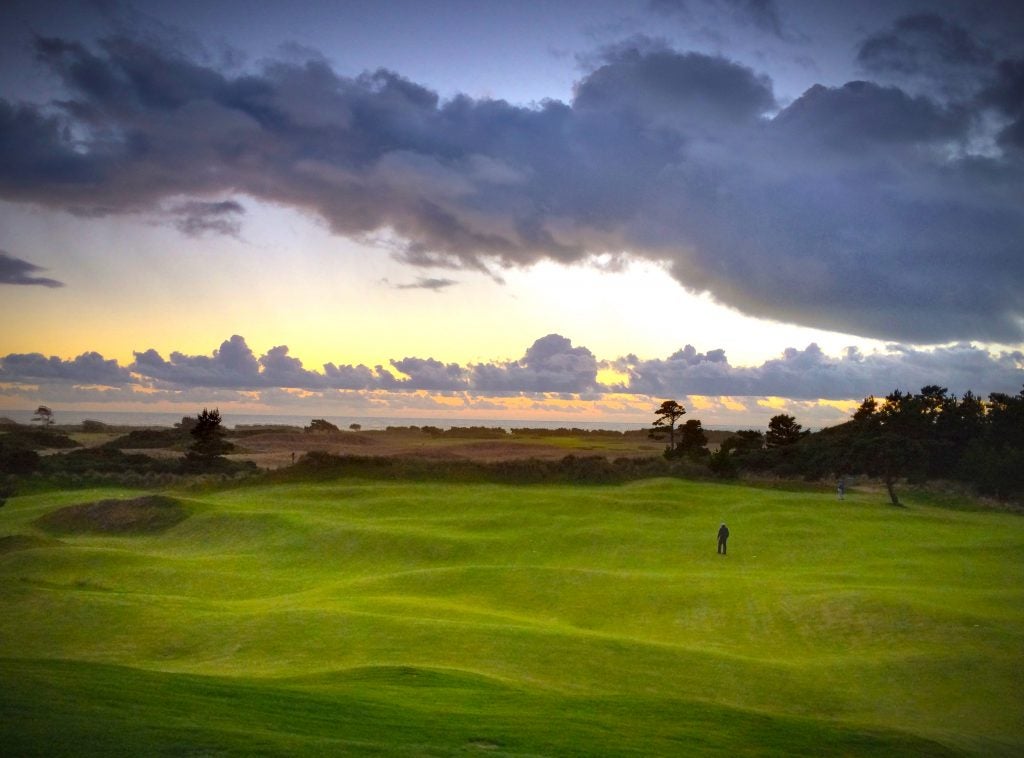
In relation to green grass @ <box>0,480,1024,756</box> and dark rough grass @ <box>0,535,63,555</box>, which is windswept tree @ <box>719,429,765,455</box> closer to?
green grass @ <box>0,480,1024,756</box>

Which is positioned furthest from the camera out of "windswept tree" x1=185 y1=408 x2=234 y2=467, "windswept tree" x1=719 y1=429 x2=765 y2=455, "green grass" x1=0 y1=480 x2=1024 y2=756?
"windswept tree" x1=719 y1=429 x2=765 y2=455

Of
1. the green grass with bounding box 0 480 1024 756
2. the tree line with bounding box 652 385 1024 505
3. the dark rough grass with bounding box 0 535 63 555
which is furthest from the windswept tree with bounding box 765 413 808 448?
the dark rough grass with bounding box 0 535 63 555

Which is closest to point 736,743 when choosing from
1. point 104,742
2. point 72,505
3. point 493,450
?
point 104,742

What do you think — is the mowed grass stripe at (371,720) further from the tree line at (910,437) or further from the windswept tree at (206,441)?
the windswept tree at (206,441)

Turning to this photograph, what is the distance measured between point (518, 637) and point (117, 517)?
136 ft

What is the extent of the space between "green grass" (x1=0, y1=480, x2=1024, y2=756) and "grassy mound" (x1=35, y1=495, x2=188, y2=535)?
1372 millimetres

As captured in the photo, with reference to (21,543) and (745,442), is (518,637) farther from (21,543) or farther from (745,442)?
(745,442)

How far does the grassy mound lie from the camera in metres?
51.2

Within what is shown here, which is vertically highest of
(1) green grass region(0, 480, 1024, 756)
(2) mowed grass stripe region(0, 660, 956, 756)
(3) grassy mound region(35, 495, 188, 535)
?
(2) mowed grass stripe region(0, 660, 956, 756)

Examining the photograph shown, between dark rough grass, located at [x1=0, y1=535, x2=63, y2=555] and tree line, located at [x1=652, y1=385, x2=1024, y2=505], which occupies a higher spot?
tree line, located at [x1=652, y1=385, x2=1024, y2=505]

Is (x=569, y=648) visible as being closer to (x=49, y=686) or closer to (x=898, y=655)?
(x=898, y=655)

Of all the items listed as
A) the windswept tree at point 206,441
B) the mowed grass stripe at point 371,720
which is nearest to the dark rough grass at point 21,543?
the mowed grass stripe at point 371,720

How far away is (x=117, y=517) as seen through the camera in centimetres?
5266

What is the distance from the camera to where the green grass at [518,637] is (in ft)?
37.0
